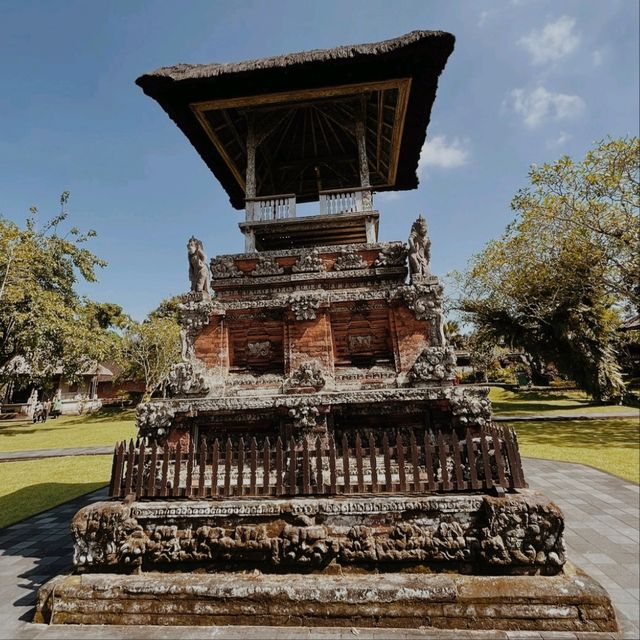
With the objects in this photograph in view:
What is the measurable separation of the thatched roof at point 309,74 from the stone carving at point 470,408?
5.80 m

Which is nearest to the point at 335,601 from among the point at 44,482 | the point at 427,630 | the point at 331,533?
the point at 331,533

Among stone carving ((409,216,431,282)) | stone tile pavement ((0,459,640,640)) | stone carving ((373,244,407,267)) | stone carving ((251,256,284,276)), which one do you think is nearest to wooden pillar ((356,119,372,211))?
stone carving ((373,244,407,267))

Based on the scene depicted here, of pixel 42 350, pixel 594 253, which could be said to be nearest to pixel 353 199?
pixel 594 253

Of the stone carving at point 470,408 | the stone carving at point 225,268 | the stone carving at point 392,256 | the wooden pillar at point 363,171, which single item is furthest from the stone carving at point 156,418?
the wooden pillar at point 363,171

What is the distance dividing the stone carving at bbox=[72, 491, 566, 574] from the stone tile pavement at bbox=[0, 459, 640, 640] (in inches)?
21.4

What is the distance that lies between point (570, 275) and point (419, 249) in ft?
42.9

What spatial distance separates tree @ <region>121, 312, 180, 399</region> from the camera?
2920 centimetres

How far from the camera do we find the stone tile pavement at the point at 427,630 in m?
3.32

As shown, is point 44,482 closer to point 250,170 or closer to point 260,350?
point 260,350

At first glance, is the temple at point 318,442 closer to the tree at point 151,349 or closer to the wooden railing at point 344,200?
the wooden railing at point 344,200

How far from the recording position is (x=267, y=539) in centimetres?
382

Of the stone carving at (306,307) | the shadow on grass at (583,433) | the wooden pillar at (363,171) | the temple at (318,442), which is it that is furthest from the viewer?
the shadow on grass at (583,433)

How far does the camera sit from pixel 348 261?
674 cm

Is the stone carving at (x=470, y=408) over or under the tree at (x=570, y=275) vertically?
under
